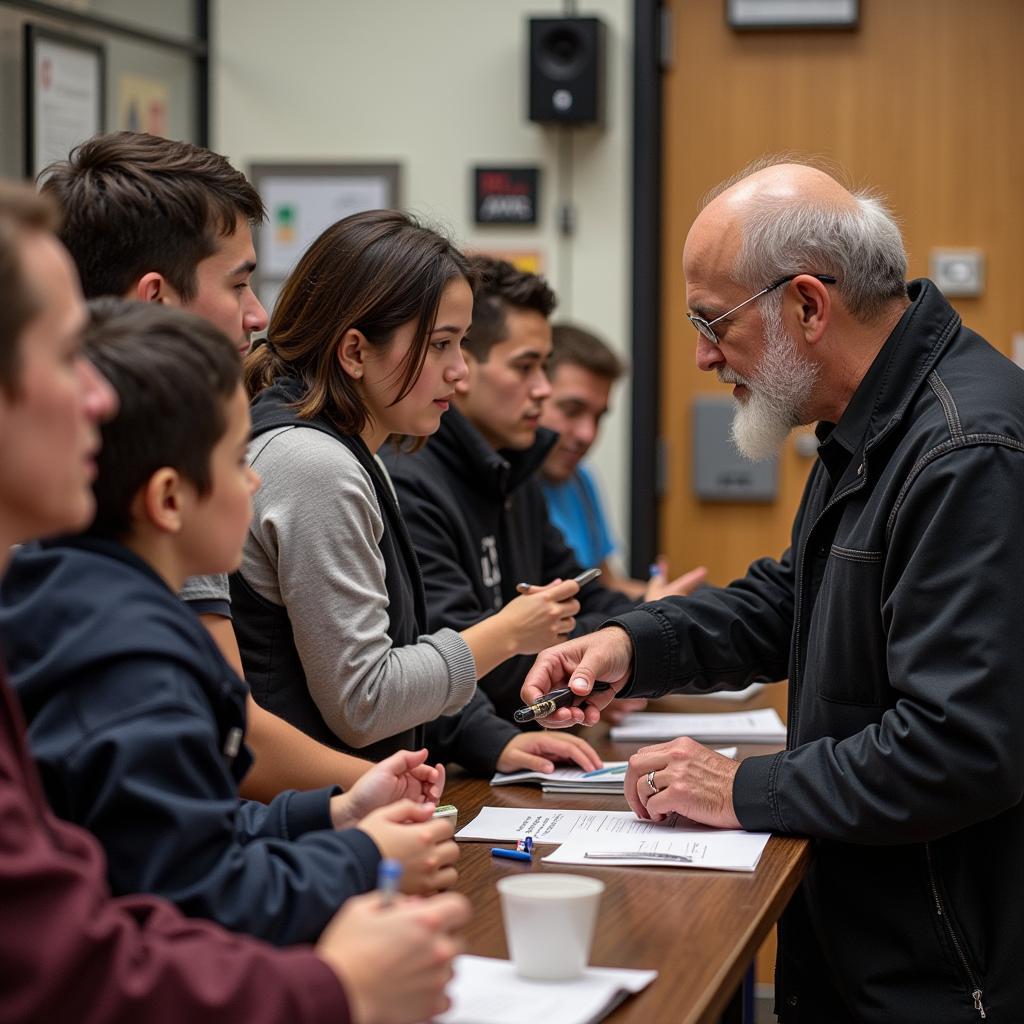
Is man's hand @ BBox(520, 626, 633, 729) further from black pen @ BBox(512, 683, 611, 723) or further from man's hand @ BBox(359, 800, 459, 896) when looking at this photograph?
man's hand @ BBox(359, 800, 459, 896)

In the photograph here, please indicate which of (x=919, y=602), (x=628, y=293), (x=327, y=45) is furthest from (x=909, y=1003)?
(x=327, y=45)

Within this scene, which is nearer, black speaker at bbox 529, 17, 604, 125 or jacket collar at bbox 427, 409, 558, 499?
jacket collar at bbox 427, 409, 558, 499

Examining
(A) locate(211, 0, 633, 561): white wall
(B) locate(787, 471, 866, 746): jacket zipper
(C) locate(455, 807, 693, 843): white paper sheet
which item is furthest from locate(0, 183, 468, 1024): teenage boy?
(A) locate(211, 0, 633, 561): white wall

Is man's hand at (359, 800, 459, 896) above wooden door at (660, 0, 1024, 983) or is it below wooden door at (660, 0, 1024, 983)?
below

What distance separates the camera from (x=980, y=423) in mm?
1725

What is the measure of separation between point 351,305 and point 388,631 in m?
0.44

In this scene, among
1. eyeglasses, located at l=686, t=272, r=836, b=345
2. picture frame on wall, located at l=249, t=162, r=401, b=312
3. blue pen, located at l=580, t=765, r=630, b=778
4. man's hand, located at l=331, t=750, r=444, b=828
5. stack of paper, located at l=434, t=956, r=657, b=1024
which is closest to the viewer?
stack of paper, located at l=434, t=956, r=657, b=1024

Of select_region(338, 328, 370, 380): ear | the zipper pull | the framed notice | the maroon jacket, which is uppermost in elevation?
the framed notice

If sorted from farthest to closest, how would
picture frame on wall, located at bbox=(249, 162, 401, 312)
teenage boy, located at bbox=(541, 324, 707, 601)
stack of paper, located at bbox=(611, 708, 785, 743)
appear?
picture frame on wall, located at bbox=(249, 162, 401, 312) < teenage boy, located at bbox=(541, 324, 707, 601) < stack of paper, located at bbox=(611, 708, 785, 743)

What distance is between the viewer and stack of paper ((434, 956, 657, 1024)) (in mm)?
1106

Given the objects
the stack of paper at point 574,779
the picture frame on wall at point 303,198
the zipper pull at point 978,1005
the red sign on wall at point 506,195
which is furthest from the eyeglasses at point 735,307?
the picture frame on wall at point 303,198

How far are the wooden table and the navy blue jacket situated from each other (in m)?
0.26

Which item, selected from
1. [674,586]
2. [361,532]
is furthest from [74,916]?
[674,586]

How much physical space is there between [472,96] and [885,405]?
3.12m
